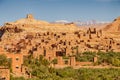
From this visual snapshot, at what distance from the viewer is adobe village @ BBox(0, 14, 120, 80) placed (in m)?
23.1

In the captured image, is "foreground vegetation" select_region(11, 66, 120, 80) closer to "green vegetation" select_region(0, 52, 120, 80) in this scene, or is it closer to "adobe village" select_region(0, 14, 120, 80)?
"green vegetation" select_region(0, 52, 120, 80)

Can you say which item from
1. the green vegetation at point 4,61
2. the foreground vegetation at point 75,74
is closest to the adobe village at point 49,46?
the green vegetation at point 4,61

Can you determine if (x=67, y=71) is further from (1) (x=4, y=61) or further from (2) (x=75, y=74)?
(1) (x=4, y=61)

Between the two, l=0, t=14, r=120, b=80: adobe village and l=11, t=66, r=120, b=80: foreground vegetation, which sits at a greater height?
l=0, t=14, r=120, b=80: adobe village

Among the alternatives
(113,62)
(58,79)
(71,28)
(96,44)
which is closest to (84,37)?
(96,44)

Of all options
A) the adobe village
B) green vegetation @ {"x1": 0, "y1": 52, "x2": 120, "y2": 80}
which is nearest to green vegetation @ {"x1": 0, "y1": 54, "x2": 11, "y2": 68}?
green vegetation @ {"x1": 0, "y1": 52, "x2": 120, "y2": 80}

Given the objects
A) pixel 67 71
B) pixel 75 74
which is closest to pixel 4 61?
pixel 67 71

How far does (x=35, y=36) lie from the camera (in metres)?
43.6

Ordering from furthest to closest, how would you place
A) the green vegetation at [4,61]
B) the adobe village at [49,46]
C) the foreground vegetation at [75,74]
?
the adobe village at [49,46]
the green vegetation at [4,61]
the foreground vegetation at [75,74]

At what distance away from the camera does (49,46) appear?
3450 cm

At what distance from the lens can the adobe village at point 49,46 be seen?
23109 mm

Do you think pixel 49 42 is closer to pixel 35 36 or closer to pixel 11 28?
pixel 35 36

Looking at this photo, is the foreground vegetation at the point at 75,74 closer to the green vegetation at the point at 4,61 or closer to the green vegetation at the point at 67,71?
the green vegetation at the point at 67,71

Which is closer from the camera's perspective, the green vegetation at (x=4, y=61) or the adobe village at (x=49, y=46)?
the green vegetation at (x=4, y=61)
